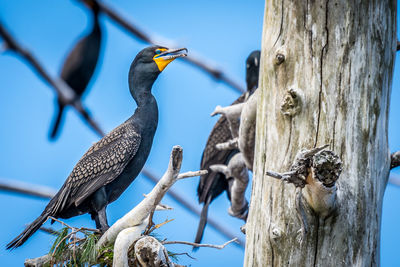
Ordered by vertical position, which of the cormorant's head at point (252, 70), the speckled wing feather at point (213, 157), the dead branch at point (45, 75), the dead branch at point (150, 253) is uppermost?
the cormorant's head at point (252, 70)

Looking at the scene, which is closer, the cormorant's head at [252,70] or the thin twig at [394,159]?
the thin twig at [394,159]

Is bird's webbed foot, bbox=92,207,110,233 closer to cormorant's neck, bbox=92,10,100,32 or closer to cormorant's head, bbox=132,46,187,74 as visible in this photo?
cormorant's head, bbox=132,46,187,74

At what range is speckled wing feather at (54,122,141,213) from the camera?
2955mm

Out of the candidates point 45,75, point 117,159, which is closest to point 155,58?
point 117,159

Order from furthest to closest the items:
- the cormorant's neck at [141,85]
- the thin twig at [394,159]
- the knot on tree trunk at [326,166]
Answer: the cormorant's neck at [141,85], the thin twig at [394,159], the knot on tree trunk at [326,166]

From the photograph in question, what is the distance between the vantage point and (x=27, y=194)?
3.79 feet

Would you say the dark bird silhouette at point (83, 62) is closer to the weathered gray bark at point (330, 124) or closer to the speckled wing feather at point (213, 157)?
the weathered gray bark at point (330, 124)

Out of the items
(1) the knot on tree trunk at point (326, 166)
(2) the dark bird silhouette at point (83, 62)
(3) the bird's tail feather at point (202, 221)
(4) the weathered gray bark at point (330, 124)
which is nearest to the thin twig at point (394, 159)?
(4) the weathered gray bark at point (330, 124)

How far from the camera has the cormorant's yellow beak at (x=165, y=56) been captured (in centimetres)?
327

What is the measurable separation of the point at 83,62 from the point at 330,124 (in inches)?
43.6

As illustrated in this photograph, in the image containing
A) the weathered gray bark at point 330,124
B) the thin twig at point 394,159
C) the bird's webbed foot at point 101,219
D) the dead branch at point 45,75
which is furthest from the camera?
the bird's webbed foot at point 101,219

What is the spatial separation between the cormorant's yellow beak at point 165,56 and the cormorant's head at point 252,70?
168 cm

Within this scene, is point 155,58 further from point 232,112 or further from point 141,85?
point 232,112

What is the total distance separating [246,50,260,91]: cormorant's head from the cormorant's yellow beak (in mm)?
1679
